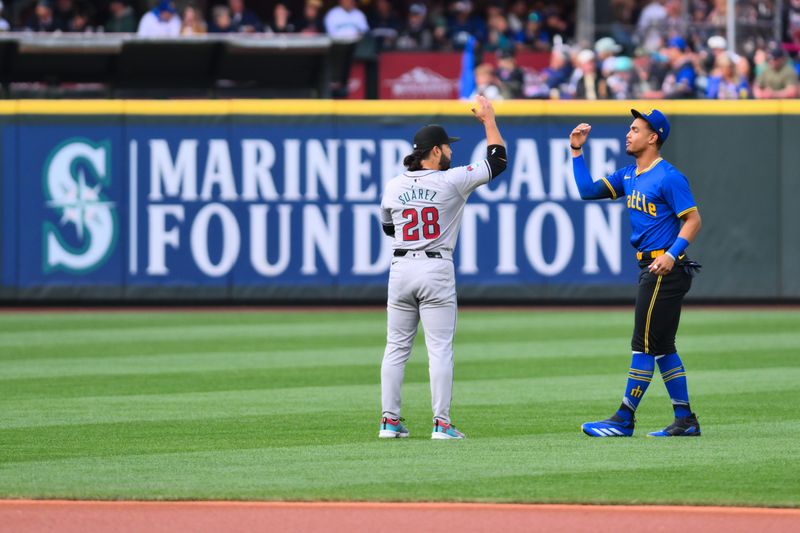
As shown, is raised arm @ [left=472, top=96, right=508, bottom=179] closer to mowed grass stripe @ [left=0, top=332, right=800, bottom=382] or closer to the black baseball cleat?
the black baseball cleat

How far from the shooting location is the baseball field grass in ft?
23.7

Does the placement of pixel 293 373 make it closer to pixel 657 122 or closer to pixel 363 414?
pixel 363 414

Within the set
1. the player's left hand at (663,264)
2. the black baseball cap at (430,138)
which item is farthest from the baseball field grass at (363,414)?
the black baseball cap at (430,138)

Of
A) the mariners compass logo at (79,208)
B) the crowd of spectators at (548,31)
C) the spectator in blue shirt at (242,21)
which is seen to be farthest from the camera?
the spectator in blue shirt at (242,21)

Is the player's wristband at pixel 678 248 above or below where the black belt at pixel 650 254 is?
above

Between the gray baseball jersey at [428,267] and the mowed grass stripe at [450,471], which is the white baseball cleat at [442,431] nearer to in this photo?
the gray baseball jersey at [428,267]

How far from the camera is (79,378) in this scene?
12.3 m

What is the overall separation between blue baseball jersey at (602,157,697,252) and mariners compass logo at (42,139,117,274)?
1158cm

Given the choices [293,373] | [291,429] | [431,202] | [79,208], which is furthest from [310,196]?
[431,202]

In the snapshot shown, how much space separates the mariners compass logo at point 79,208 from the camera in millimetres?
19250

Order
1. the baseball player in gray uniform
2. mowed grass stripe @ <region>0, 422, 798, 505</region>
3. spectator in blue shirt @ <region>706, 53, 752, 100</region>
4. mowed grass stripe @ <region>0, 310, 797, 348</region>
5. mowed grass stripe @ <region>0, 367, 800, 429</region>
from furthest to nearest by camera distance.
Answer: spectator in blue shirt @ <region>706, 53, 752, 100</region> < mowed grass stripe @ <region>0, 310, 797, 348</region> < mowed grass stripe @ <region>0, 367, 800, 429</region> < the baseball player in gray uniform < mowed grass stripe @ <region>0, 422, 798, 505</region>

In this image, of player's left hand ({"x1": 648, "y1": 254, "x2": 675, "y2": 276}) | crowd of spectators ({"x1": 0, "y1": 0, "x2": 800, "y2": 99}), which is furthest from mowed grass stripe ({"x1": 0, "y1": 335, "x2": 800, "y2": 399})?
crowd of spectators ({"x1": 0, "y1": 0, "x2": 800, "y2": 99})

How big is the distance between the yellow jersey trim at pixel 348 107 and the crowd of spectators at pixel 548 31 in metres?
1.19

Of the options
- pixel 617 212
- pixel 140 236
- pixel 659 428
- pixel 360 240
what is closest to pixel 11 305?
pixel 140 236
